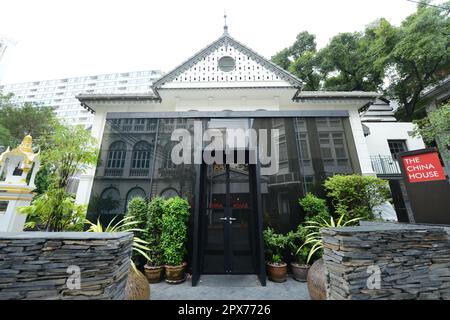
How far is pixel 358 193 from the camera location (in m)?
5.33

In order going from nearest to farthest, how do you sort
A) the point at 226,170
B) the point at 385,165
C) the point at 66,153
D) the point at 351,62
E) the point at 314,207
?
1. the point at 66,153
2. the point at 314,207
3. the point at 226,170
4. the point at 385,165
5. the point at 351,62

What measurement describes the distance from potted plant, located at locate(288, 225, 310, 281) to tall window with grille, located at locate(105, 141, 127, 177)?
5.91 m

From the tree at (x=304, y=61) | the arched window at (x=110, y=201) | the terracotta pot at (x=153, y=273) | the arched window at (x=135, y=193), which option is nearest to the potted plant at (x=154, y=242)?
the terracotta pot at (x=153, y=273)

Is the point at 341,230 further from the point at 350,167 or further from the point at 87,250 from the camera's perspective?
the point at 350,167

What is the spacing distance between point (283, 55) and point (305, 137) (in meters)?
17.6

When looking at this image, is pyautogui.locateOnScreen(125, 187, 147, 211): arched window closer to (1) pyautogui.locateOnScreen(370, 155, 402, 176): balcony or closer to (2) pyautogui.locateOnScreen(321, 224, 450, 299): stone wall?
(2) pyautogui.locateOnScreen(321, 224, 450, 299): stone wall

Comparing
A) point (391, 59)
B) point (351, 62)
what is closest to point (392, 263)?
point (391, 59)

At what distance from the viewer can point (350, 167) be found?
619 centimetres

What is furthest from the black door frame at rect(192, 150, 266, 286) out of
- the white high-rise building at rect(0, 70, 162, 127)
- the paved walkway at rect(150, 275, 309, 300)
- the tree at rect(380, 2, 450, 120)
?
the white high-rise building at rect(0, 70, 162, 127)

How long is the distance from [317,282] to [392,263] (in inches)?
59.7

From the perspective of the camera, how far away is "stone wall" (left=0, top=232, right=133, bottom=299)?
1817 mm

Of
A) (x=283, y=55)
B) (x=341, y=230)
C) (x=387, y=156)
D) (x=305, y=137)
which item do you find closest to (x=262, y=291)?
(x=341, y=230)

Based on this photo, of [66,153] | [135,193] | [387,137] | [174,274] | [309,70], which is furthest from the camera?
[309,70]

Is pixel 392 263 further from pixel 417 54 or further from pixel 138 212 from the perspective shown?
pixel 417 54
